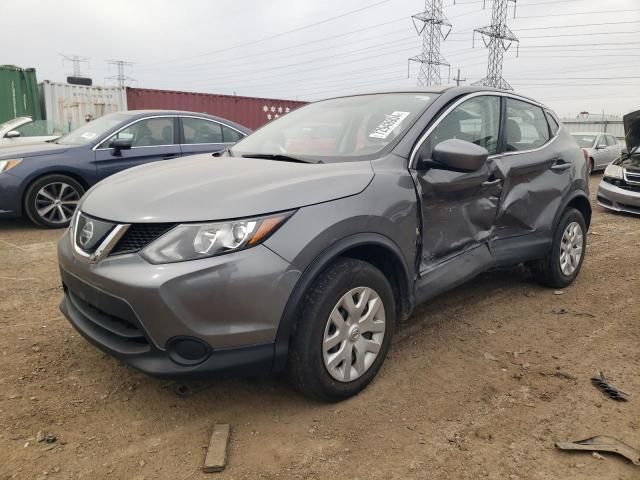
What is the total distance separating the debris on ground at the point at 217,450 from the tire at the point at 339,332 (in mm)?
A: 394

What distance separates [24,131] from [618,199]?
36.6 feet

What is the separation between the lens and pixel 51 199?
20.6 ft

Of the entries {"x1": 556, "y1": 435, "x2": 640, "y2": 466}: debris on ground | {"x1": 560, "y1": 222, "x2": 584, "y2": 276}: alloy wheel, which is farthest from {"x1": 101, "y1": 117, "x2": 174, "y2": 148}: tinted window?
{"x1": 556, "y1": 435, "x2": 640, "y2": 466}: debris on ground

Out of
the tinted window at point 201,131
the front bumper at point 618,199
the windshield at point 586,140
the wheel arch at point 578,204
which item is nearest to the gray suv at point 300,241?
the wheel arch at point 578,204

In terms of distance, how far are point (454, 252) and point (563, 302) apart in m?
1.52

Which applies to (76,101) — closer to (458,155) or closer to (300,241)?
(458,155)

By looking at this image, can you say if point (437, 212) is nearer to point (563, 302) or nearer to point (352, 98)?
point (352, 98)

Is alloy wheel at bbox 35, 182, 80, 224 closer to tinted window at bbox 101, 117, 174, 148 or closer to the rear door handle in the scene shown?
tinted window at bbox 101, 117, 174, 148

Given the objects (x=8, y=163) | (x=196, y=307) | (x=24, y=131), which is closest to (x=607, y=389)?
(x=196, y=307)

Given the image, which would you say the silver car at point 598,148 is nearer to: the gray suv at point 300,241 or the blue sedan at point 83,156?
the blue sedan at point 83,156

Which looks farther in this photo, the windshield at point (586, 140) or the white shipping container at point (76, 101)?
the windshield at point (586, 140)

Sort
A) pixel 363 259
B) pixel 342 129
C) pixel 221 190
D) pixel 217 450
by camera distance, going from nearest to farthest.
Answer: pixel 217 450 → pixel 221 190 → pixel 363 259 → pixel 342 129

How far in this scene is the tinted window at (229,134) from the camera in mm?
7446

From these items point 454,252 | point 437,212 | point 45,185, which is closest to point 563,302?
point 454,252
